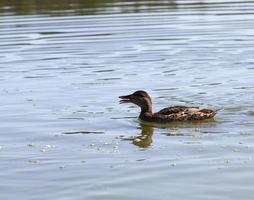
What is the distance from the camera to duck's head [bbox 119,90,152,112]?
15.3 m

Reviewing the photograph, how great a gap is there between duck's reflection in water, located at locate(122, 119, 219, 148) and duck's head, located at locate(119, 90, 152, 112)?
0.38 meters

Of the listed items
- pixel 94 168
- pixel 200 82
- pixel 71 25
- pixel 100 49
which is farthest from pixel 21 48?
pixel 94 168

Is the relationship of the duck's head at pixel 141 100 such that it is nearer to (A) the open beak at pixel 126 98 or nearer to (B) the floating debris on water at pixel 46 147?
(A) the open beak at pixel 126 98


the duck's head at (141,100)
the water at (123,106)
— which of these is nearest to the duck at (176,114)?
the duck's head at (141,100)

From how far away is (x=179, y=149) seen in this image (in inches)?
493

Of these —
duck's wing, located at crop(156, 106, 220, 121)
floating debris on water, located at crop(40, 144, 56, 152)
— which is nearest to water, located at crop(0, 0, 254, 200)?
floating debris on water, located at crop(40, 144, 56, 152)

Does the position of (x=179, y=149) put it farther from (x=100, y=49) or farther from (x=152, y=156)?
(x=100, y=49)

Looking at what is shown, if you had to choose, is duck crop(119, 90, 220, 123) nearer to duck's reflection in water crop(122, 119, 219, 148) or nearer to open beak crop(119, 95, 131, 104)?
duck's reflection in water crop(122, 119, 219, 148)

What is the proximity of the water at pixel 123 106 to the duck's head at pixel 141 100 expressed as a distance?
36 centimetres

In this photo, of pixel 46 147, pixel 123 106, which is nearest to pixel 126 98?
pixel 123 106

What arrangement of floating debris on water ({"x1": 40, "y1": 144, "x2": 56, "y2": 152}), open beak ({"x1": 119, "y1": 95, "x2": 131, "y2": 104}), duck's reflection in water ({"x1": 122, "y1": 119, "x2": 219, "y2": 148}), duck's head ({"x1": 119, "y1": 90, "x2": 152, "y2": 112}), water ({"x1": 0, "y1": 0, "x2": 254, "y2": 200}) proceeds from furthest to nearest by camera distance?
open beak ({"x1": 119, "y1": 95, "x2": 131, "y2": 104})
duck's head ({"x1": 119, "y1": 90, "x2": 152, "y2": 112})
duck's reflection in water ({"x1": 122, "y1": 119, "x2": 219, "y2": 148})
floating debris on water ({"x1": 40, "y1": 144, "x2": 56, "y2": 152})
water ({"x1": 0, "y1": 0, "x2": 254, "y2": 200})

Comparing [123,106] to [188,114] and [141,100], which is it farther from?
[188,114]

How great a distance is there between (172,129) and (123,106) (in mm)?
2425

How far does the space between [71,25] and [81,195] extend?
1952 centimetres
